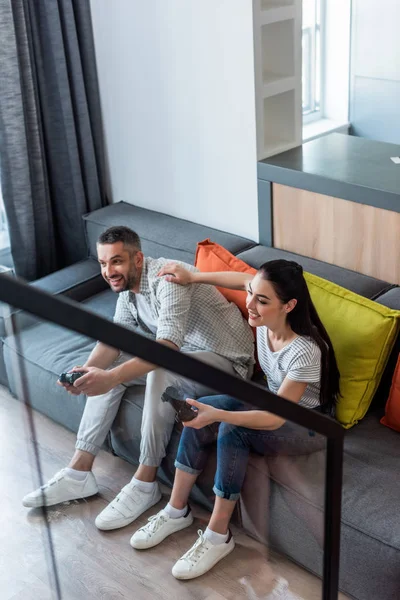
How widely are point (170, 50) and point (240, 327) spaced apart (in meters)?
1.25

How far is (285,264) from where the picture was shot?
2162 millimetres

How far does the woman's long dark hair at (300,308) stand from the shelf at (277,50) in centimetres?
103

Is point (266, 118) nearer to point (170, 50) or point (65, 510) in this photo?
point (170, 50)

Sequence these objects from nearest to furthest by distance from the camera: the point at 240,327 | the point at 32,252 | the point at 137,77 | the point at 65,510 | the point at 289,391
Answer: the point at 65,510 → the point at 289,391 → the point at 240,327 → the point at 137,77 → the point at 32,252

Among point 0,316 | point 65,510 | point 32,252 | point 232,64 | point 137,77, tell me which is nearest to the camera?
point 0,316

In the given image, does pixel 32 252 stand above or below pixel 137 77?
below

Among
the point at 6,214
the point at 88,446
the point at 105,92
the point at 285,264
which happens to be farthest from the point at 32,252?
the point at 88,446

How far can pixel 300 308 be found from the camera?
214 centimetres

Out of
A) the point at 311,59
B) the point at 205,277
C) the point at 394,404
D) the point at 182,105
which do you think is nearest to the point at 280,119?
the point at 182,105

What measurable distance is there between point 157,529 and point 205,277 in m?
1.20

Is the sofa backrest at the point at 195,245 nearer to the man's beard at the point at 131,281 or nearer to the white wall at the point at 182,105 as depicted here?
the white wall at the point at 182,105

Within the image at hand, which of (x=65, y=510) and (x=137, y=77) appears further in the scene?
(x=137, y=77)

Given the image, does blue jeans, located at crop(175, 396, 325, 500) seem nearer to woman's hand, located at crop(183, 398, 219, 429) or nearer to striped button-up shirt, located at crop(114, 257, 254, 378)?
woman's hand, located at crop(183, 398, 219, 429)

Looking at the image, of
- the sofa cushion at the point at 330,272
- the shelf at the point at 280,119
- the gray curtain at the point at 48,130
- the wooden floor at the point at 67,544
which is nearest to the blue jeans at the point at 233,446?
the wooden floor at the point at 67,544
